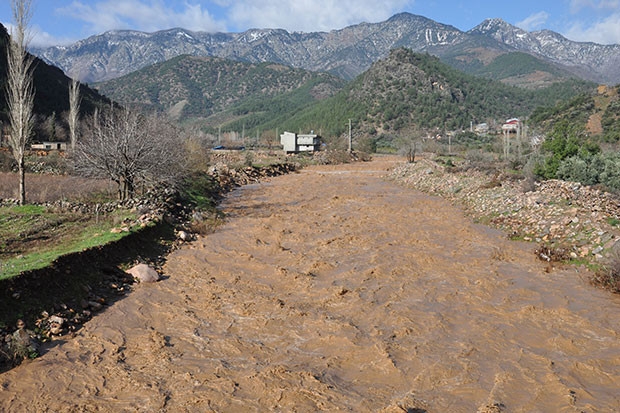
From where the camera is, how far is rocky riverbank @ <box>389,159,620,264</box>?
1276 centimetres

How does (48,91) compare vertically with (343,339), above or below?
above

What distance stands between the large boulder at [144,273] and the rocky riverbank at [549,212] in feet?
32.1

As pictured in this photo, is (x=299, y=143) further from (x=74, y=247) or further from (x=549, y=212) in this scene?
(x=74, y=247)

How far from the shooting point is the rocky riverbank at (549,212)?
41.9ft

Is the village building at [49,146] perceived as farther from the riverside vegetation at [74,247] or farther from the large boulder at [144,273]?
the large boulder at [144,273]

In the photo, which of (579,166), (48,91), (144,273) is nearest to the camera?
(144,273)

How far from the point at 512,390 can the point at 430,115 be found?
3453 inches

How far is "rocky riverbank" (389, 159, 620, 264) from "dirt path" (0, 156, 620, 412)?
113cm

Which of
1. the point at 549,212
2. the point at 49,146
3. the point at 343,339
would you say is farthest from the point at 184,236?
the point at 49,146

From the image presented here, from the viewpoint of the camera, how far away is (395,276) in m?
11.8

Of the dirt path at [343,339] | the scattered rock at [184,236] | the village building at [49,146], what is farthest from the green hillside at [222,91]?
the dirt path at [343,339]

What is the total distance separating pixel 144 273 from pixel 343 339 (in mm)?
5157

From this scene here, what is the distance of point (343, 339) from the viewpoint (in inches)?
323

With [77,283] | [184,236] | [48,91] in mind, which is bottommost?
[77,283]
